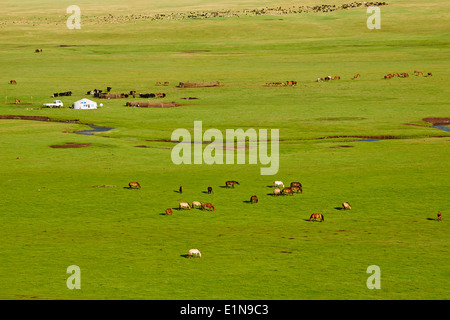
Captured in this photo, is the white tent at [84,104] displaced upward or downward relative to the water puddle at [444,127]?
upward

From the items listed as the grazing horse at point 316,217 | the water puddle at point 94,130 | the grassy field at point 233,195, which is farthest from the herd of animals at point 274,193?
the water puddle at point 94,130

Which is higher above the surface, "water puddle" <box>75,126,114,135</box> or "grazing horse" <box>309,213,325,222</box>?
"water puddle" <box>75,126,114,135</box>

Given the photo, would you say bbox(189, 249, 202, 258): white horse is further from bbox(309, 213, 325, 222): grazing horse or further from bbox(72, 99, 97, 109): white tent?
bbox(72, 99, 97, 109): white tent

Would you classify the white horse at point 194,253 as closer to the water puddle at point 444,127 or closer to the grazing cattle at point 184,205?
the grazing cattle at point 184,205

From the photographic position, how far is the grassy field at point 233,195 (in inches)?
1120

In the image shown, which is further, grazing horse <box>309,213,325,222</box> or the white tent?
the white tent

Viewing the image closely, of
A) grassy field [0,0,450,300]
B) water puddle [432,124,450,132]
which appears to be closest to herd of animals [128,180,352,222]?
grassy field [0,0,450,300]

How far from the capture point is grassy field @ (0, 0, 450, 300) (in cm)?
2845

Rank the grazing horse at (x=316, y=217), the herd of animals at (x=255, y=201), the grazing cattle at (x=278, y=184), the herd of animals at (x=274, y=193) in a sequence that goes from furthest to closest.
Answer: the grazing cattle at (x=278, y=184), the herd of animals at (x=274, y=193), the grazing horse at (x=316, y=217), the herd of animals at (x=255, y=201)

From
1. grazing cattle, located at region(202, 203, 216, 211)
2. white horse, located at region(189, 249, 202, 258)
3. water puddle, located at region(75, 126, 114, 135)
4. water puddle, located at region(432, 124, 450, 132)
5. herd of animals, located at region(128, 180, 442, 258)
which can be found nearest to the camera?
white horse, located at region(189, 249, 202, 258)

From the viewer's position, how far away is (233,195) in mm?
43594

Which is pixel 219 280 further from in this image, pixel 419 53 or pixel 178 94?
pixel 419 53

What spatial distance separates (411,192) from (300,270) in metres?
16.6

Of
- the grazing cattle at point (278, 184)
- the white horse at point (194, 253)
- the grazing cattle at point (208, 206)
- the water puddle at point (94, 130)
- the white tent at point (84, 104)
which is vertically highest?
the white tent at point (84, 104)
